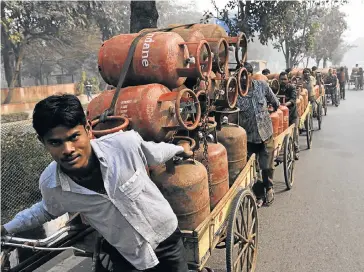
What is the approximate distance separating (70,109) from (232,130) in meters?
2.43

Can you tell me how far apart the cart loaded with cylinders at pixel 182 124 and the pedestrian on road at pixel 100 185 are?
0.39m

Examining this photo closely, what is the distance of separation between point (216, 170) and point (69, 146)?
67.6 inches

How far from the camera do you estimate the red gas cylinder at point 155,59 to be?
288 cm

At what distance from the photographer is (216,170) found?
10.3 ft

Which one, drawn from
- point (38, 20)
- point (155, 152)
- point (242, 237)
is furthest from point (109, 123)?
point (38, 20)

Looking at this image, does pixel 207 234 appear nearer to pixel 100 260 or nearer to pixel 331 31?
pixel 100 260

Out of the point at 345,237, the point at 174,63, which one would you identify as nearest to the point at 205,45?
the point at 174,63

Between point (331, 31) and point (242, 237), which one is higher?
point (331, 31)

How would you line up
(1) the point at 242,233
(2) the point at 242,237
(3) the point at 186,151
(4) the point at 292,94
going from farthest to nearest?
(4) the point at 292,94
(1) the point at 242,233
(2) the point at 242,237
(3) the point at 186,151

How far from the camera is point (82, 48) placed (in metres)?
27.6

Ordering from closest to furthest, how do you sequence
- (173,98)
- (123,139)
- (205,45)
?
1. (123,139)
2. (173,98)
3. (205,45)

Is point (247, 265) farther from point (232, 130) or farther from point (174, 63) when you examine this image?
point (174, 63)

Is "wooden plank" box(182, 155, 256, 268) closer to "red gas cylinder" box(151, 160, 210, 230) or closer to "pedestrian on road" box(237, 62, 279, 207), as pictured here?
"red gas cylinder" box(151, 160, 210, 230)

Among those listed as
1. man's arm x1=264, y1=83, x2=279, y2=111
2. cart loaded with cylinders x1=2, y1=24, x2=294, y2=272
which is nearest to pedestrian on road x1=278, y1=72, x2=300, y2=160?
man's arm x1=264, y1=83, x2=279, y2=111
